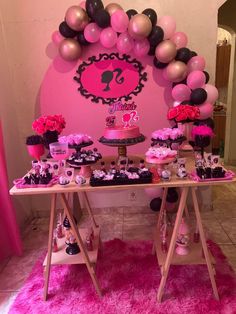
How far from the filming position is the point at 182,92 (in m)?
2.36

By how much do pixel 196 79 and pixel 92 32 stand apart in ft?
3.17

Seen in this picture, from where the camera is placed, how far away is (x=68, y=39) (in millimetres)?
2391

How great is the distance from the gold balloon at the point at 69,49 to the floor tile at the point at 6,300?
1.96m

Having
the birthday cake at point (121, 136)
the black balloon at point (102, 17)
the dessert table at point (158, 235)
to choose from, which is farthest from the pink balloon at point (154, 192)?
the black balloon at point (102, 17)

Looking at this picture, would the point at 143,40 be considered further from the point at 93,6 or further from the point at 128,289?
the point at 128,289

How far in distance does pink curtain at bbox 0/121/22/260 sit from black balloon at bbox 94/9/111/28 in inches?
47.2

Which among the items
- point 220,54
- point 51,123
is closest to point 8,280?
point 51,123

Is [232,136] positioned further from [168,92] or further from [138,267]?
[138,267]

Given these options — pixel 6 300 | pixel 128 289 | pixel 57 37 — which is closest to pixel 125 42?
pixel 57 37

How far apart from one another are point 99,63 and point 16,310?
211 cm

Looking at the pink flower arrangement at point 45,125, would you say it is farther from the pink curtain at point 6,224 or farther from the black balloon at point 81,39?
the black balloon at point 81,39

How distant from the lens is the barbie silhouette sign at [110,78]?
2.56m

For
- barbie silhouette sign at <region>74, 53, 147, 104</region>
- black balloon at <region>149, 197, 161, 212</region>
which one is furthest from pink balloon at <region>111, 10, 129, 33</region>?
black balloon at <region>149, 197, 161, 212</region>

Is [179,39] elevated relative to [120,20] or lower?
lower
